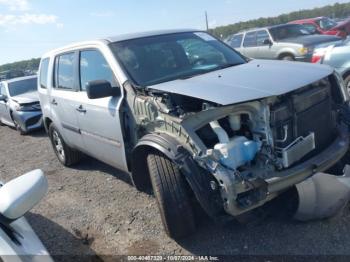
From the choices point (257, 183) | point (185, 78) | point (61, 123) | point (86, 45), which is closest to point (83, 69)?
point (86, 45)

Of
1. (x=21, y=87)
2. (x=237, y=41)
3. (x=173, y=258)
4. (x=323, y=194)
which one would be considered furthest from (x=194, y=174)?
(x=237, y=41)

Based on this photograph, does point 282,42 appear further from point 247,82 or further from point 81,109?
point 247,82

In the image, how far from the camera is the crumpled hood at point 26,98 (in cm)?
980

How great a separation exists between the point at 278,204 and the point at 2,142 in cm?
846

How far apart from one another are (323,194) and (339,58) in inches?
177

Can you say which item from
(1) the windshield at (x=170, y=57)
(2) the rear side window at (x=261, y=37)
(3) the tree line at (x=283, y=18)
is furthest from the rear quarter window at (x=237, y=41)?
(3) the tree line at (x=283, y=18)

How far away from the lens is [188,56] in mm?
4449

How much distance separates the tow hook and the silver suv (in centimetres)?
8

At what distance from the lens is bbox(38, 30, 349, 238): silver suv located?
2.93 meters

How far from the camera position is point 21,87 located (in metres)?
10.9

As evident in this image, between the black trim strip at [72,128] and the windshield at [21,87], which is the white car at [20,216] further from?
the windshield at [21,87]

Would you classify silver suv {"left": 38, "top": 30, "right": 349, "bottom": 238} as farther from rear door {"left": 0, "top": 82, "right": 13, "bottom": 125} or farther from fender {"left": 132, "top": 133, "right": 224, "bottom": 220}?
rear door {"left": 0, "top": 82, "right": 13, "bottom": 125}

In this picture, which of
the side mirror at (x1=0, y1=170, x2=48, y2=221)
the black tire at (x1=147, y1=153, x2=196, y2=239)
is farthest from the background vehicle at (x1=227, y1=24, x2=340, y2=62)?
the side mirror at (x1=0, y1=170, x2=48, y2=221)

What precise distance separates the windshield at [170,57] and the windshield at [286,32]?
7937 millimetres
